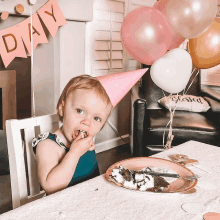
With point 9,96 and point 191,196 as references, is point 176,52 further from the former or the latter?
point 9,96

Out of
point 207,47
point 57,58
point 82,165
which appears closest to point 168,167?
point 82,165

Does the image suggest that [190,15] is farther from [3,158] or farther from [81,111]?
[3,158]

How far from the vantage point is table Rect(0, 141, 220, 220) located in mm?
718

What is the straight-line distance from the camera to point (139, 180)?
87cm

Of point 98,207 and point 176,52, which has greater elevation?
point 176,52

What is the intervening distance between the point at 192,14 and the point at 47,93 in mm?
1456

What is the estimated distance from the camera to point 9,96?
249cm

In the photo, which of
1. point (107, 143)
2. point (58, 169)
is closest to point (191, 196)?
point (58, 169)

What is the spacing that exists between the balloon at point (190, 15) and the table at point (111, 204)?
76 cm

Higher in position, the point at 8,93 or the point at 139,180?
the point at 8,93

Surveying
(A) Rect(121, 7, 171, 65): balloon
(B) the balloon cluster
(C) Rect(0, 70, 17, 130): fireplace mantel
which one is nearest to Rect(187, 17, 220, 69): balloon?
(B) the balloon cluster

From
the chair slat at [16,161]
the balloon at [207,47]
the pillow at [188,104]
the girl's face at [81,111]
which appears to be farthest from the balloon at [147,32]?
the pillow at [188,104]

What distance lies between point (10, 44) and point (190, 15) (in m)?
1.21

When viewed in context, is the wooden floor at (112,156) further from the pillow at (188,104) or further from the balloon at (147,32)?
the balloon at (147,32)
